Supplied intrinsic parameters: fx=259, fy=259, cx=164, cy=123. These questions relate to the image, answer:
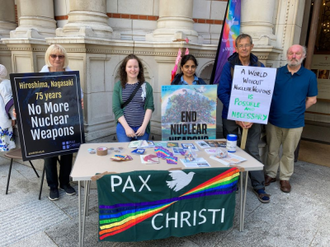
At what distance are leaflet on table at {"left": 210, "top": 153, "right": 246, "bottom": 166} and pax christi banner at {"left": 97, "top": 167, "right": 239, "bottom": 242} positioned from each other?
0.47 feet

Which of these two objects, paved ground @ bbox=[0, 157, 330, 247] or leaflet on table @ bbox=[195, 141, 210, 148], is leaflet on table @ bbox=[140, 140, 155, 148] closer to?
leaflet on table @ bbox=[195, 141, 210, 148]

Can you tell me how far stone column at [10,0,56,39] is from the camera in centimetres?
439

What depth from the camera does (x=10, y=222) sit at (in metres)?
2.72

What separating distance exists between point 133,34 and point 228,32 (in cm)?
157

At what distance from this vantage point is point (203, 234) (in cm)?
257

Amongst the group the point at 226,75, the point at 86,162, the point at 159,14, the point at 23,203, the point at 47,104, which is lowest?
the point at 23,203

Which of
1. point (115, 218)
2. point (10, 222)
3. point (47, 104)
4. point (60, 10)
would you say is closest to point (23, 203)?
point (10, 222)

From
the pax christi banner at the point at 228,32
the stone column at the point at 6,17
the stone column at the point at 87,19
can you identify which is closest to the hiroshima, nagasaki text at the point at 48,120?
the stone column at the point at 87,19

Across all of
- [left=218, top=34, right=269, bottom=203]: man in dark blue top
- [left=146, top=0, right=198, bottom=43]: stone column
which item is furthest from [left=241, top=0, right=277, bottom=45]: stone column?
[left=218, top=34, right=269, bottom=203]: man in dark blue top

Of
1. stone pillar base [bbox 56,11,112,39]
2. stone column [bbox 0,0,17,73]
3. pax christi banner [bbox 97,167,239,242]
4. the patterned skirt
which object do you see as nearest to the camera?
pax christi banner [bbox 97,167,239,242]

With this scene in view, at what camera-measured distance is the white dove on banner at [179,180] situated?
2145 millimetres

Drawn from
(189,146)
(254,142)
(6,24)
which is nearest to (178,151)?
(189,146)

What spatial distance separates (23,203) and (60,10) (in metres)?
3.28

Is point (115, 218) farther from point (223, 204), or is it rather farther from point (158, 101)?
point (158, 101)
